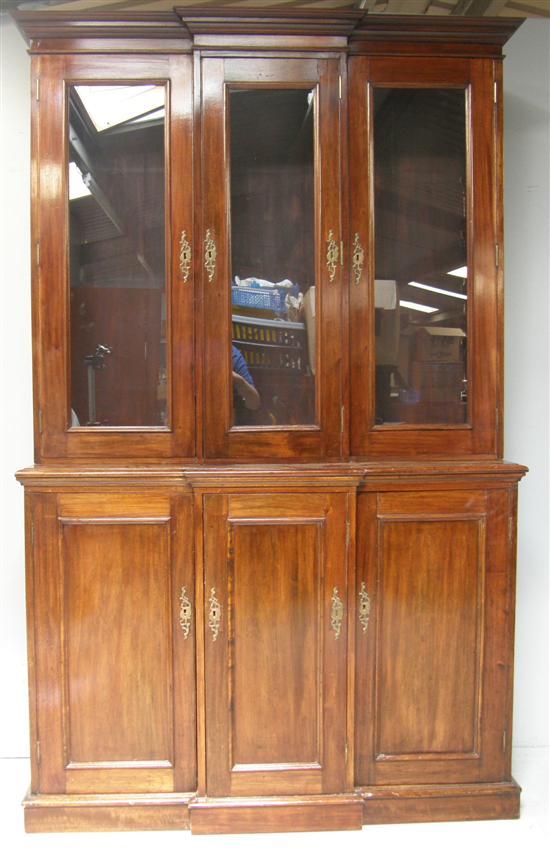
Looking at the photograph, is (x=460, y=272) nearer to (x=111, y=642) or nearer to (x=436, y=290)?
(x=436, y=290)

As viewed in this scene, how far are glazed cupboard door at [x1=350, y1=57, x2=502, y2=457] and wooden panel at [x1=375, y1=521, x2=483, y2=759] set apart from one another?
25cm

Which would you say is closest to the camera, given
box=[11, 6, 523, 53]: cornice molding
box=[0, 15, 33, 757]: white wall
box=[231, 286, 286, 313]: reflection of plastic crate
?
box=[11, 6, 523, 53]: cornice molding

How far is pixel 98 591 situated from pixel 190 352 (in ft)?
2.22

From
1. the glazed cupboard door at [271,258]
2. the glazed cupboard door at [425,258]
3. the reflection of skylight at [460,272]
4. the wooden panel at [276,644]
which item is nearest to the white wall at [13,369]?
the glazed cupboard door at [271,258]

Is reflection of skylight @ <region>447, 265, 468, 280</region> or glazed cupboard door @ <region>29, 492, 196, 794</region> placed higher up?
reflection of skylight @ <region>447, 265, 468, 280</region>

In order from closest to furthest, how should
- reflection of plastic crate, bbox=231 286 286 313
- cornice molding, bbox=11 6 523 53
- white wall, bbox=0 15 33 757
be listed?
cornice molding, bbox=11 6 523 53 < reflection of plastic crate, bbox=231 286 286 313 < white wall, bbox=0 15 33 757

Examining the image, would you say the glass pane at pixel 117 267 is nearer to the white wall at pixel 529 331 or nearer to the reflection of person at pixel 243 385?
the reflection of person at pixel 243 385

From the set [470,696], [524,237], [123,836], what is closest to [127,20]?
[524,237]

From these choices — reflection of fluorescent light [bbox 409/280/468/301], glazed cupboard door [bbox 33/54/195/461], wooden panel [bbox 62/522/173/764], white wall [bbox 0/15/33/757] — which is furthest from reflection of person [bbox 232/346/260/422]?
white wall [bbox 0/15/33/757]

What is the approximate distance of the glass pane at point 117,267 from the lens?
5.64ft

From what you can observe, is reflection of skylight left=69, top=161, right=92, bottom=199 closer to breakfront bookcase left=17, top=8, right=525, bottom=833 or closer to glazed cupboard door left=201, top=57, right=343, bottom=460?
breakfront bookcase left=17, top=8, right=525, bottom=833

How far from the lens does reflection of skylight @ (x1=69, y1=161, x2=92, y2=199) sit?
1.71 meters

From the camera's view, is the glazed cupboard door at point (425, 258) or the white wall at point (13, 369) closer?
the glazed cupboard door at point (425, 258)

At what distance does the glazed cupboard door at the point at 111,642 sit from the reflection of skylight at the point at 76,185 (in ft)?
2.60
